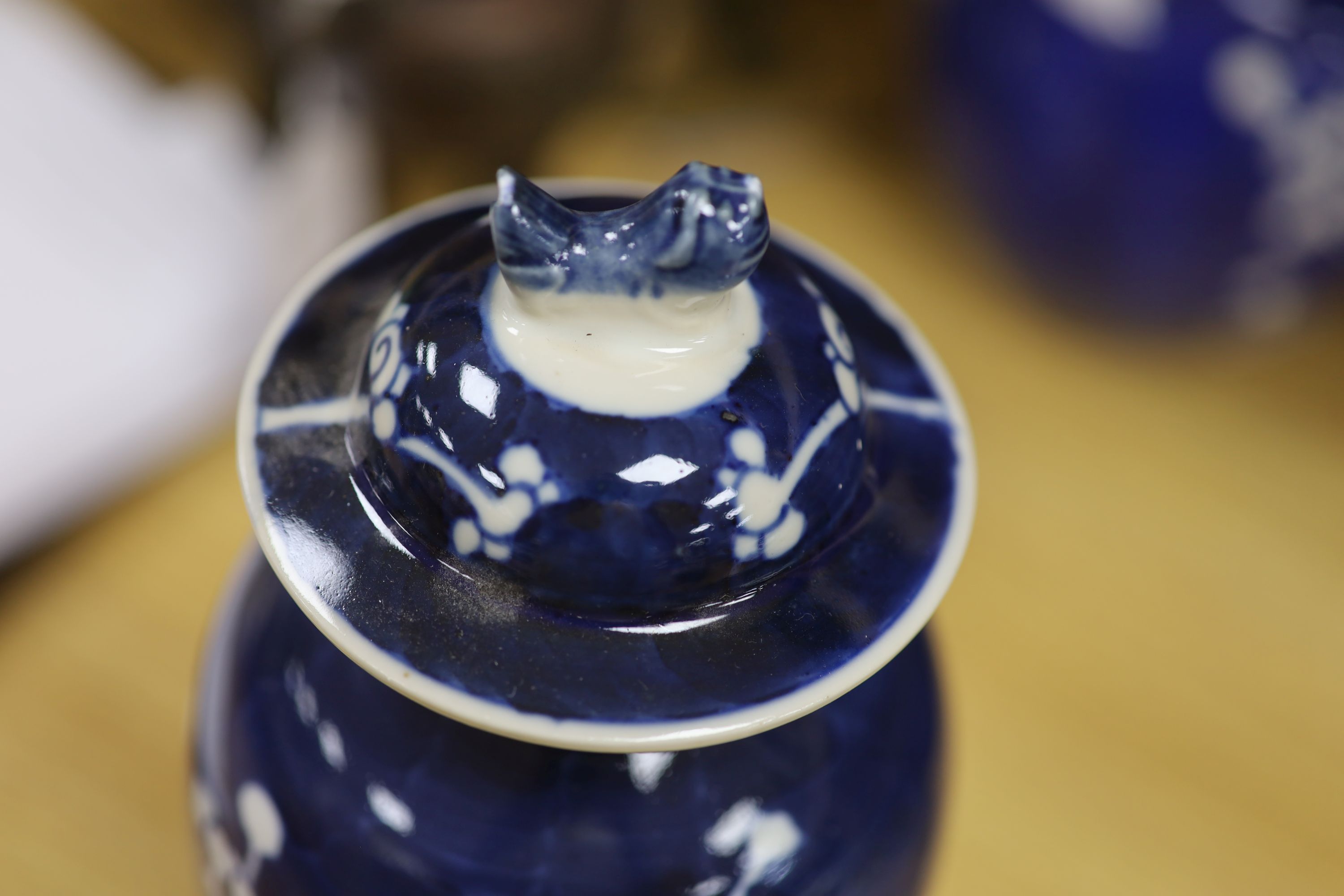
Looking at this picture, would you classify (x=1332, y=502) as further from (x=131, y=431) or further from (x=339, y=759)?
(x=131, y=431)

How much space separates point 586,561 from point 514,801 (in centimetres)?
10

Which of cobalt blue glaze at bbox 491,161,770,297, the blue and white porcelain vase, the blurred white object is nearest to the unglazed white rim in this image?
the blue and white porcelain vase

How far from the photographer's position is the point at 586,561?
1.11ft

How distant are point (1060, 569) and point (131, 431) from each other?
669 mm

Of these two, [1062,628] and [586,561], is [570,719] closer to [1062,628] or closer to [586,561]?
[586,561]

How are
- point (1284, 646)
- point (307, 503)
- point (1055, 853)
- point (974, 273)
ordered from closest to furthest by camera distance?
1. point (307, 503)
2. point (1055, 853)
3. point (1284, 646)
4. point (974, 273)

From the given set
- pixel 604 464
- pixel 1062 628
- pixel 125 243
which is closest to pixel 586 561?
pixel 604 464

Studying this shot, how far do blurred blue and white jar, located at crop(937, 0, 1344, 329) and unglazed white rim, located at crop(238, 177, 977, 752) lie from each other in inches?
18.7

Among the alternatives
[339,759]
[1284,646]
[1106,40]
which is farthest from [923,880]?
[1106,40]

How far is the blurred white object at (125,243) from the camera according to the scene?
786 mm

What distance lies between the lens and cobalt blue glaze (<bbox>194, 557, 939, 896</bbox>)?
39cm

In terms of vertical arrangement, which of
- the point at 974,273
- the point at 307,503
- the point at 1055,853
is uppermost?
the point at 307,503

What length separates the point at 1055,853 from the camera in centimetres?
69

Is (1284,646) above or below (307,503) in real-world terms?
below
